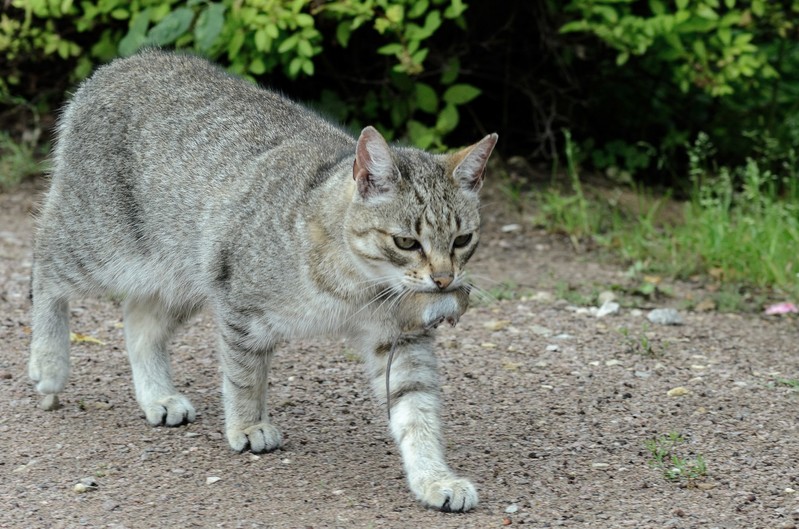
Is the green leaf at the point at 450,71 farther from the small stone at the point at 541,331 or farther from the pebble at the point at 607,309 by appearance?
the small stone at the point at 541,331

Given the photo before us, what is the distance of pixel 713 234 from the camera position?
277 inches

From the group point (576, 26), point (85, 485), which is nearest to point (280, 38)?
point (576, 26)

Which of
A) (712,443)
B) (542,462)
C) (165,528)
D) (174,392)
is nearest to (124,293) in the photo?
(174,392)

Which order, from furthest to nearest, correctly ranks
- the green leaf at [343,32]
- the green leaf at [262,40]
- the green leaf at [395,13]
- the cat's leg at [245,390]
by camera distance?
the green leaf at [343,32], the green leaf at [395,13], the green leaf at [262,40], the cat's leg at [245,390]

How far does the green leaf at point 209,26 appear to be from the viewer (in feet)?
21.7

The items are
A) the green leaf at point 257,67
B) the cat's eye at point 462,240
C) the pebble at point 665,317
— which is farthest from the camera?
the green leaf at point 257,67

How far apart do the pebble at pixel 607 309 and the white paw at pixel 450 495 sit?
8.17 feet

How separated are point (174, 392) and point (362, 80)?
338 cm

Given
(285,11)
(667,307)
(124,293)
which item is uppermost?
(285,11)

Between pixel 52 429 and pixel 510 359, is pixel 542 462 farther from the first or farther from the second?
pixel 52 429

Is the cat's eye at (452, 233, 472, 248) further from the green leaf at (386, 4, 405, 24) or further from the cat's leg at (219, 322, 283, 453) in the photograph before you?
the green leaf at (386, 4, 405, 24)

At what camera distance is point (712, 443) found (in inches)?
184

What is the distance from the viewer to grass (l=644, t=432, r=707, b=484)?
4336 mm

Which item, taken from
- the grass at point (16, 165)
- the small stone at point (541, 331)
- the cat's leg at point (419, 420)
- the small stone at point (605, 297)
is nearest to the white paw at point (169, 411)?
the cat's leg at point (419, 420)
